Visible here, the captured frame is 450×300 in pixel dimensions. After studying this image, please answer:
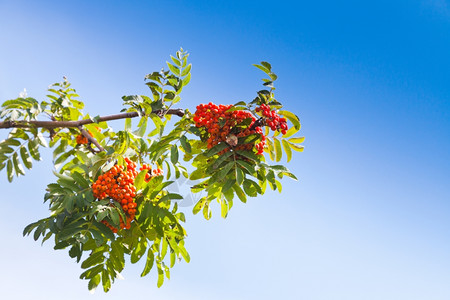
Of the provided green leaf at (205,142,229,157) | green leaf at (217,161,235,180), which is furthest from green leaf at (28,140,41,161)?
green leaf at (217,161,235,180)

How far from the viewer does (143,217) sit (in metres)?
3.36

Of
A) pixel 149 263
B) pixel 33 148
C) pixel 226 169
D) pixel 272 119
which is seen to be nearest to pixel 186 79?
pixel 272 119

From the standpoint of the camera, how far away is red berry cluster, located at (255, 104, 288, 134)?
3311mm

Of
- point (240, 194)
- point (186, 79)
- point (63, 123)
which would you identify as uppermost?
point (186, 79)

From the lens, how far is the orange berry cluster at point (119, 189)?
10.9 ft

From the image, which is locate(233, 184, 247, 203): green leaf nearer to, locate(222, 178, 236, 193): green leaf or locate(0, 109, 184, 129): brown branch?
locate(222, 178, 236, 193): green leaf

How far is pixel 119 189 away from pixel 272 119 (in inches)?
47.6

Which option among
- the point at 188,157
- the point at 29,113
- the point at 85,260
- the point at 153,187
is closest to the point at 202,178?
the point at 188,157

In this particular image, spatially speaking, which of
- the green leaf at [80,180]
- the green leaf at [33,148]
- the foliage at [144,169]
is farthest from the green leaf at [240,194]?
the green leaf at [33,148]

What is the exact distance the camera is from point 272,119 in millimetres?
3350

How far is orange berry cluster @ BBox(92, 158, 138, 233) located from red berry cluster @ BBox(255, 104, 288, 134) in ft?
3.55

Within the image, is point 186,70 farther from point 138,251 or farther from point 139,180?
point 138,251

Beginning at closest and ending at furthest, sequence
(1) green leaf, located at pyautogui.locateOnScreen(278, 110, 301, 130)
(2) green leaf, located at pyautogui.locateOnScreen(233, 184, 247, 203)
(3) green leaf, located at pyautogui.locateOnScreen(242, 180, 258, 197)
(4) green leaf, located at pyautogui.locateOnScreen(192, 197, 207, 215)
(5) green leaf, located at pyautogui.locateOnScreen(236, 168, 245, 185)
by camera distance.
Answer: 1. (5) green leaf, located at pyautogui.locateOnScreen(236, 168, 245, 185)
2. (3) green leaf, located at pyautogui.locateOnScreen(242, 180, 258, 197)
3. (1) green leaf, located at pyautogui.locateOnScreen(278, 110, 301, 130)
4. (2) green leaf, located at pyautogui.locateOnScreen(233, 184, 247, 203)
5. (4) green leaf, located at pyautogui.locateOnScreen(192, 197, 207, 215)

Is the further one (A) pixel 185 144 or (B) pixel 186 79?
(B) pixel 186 79
